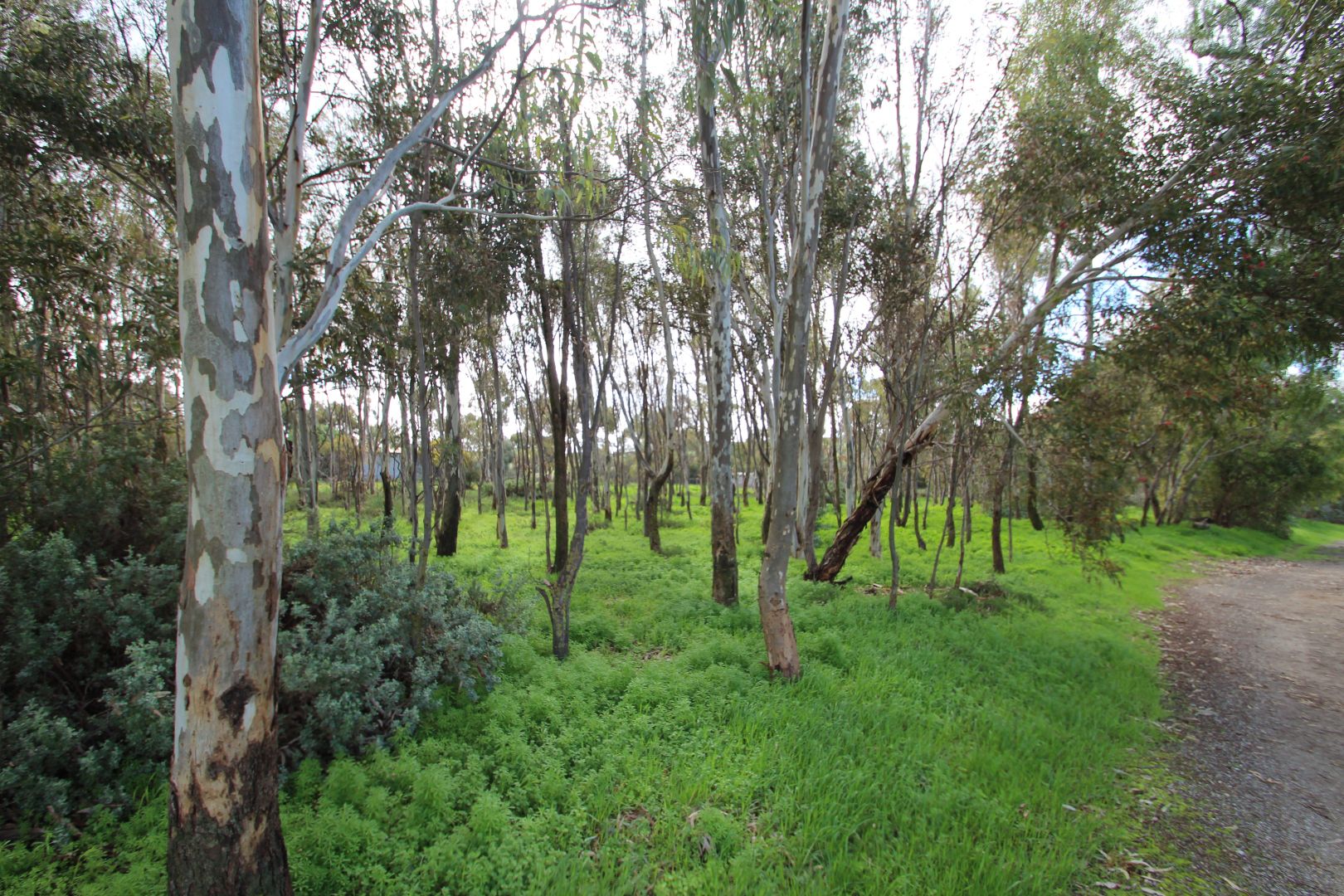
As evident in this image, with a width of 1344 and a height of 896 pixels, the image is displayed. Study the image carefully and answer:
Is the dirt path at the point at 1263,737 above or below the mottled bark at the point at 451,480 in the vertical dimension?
below

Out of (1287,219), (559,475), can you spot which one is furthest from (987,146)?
(559,475)

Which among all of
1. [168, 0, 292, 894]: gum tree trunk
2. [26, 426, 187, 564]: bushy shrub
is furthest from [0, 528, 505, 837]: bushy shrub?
[168, 0, 292, 894]: gum tree trunk

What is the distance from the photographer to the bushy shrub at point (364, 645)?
3871 mm

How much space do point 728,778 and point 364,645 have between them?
283 centimetres

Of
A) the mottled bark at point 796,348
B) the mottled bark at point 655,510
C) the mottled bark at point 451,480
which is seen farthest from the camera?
the mottled bark at point 655,510

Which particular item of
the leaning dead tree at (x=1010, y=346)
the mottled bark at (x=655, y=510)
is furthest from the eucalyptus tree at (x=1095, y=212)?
the mottled bark at (x=655, y=510)

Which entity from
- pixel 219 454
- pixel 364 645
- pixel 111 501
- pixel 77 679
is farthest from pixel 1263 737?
pixel 111 501

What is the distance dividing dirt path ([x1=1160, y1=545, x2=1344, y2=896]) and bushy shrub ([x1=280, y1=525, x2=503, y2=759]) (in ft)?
17.3

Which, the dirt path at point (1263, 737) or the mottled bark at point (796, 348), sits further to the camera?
the mottled bark at point (796, 348)

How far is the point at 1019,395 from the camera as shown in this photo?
8.12 metres

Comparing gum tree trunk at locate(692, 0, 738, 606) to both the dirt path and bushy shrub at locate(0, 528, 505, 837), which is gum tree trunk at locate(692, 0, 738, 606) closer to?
bushy shrub at locate(0, 528, 505, 837)

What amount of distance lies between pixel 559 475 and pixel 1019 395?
23.3 ft

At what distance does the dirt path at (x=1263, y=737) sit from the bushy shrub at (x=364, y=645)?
5.28 metres

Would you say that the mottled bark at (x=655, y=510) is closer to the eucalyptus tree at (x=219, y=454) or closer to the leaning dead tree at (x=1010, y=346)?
the leaning dead tree at (x=1010, y=346)
